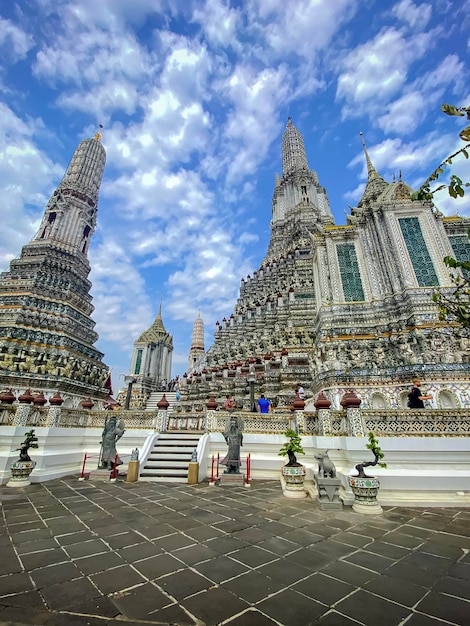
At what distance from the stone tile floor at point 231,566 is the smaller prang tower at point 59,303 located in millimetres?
19614

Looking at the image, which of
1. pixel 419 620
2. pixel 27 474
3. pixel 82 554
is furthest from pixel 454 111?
pixel 27 474

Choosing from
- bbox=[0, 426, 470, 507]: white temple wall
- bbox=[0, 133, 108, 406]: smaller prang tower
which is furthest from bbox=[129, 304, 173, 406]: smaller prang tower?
bbox=[0, 426, 470, 507]: white temple wall

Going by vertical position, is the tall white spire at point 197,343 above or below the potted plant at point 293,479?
above

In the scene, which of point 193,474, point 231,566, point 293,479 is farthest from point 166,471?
point 231,566

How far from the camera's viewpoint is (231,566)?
3746mm

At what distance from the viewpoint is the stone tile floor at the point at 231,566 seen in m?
2.79

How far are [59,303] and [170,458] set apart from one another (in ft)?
72.6

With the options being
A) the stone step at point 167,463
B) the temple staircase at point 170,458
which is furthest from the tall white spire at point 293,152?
the stone step at point 167,463

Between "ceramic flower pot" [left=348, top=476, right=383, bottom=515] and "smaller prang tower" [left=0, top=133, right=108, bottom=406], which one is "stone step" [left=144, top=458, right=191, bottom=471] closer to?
"ceramic flower pot" [left=348, top=476, right=383, bottom=515]

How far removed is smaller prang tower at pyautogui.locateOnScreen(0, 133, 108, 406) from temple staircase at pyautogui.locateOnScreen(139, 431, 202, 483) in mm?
15277

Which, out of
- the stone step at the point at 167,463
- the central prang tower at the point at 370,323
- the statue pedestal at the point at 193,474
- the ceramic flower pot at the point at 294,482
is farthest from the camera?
the central prang tower at the point at 370,323

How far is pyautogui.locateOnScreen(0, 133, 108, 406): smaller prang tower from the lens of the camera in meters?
22.8

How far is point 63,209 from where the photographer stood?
3300cm

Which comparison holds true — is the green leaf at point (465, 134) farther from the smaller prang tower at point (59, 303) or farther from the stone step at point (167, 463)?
the smaller prang tower at point (59, 303)
